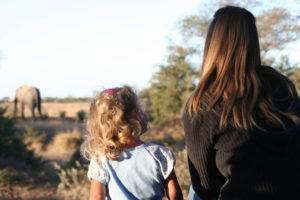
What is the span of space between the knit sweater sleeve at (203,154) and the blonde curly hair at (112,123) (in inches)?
20.4

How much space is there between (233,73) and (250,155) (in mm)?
434

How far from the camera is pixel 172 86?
19703mm

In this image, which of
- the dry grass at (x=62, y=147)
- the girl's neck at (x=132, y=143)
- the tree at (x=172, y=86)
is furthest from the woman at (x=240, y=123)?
the tree at (x=172, y=86)

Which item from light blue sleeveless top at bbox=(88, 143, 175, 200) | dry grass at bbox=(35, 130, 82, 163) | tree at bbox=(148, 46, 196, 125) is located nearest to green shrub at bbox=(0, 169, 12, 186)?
dry grass at bbox=(35, 130, 82, 163)

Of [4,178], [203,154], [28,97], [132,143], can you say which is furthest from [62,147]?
[203,154]

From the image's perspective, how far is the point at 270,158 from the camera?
149 centimetres

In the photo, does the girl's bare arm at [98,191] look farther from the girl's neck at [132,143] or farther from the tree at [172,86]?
the tree at [172,86]

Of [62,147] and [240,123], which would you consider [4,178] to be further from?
[240,123]

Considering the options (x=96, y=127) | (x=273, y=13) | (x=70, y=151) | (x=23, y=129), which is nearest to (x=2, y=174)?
(x=70, y=151)

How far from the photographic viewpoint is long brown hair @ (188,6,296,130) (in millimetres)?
1533

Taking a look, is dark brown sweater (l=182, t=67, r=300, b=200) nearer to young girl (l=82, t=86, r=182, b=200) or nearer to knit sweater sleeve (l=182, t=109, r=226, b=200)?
knit sweater sleeve (l=182, t=109, r=226, b=200)

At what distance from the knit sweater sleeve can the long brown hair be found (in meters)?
0.05

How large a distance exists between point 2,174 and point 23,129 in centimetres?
936

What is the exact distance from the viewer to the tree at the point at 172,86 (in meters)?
18.8
